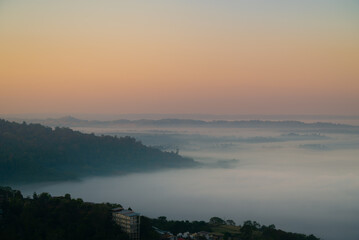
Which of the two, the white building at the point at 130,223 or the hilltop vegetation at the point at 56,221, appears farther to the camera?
the white building at the point at 130,223

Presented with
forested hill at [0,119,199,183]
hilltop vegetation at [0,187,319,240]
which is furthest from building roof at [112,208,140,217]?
forested hill at [0,119,199,183]

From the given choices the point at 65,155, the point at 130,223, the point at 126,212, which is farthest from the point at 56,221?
the point at 65,155

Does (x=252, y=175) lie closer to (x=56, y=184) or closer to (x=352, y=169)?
(x=352, y=169)

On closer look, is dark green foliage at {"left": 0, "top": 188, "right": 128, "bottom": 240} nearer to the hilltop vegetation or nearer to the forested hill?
the hilltop vegetation

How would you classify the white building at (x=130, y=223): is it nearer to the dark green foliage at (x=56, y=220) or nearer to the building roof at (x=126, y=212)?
the building roof at (x=126, y=212)

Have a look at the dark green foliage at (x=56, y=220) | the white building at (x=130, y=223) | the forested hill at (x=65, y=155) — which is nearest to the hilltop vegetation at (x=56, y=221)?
the dark green foliage at (x=56, y=220)

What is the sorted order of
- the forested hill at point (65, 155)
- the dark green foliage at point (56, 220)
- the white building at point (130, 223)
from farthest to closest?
the forested hill at point (65, 155) → the white building at point (130, 223) → the dark green foliage at point (56, 220)
